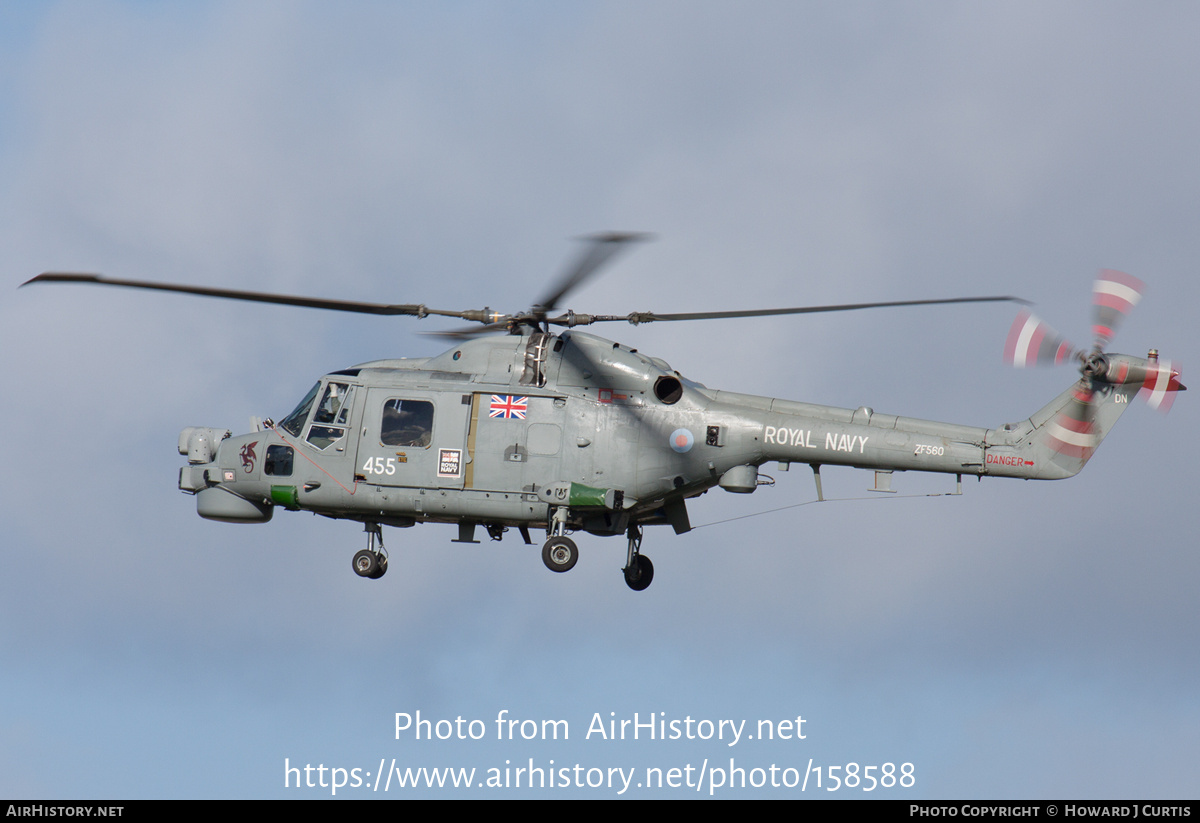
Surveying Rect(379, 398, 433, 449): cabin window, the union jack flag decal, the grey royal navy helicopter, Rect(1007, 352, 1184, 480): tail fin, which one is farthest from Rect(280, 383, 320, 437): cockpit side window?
Rect(1007, 352, 1184, 480): tail fin

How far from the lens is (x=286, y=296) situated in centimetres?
3434

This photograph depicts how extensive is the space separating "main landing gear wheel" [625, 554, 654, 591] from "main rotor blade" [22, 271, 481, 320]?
20.7ft

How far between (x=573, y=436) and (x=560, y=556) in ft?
8.05

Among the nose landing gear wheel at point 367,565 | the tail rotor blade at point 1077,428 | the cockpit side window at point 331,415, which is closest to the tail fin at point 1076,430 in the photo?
the tail rotor blade at point 1077,428

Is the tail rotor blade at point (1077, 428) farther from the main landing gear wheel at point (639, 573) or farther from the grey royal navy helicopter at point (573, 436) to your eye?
the main landing gear wheel at point (639, 573)

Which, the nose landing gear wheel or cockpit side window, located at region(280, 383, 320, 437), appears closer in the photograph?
the nose landing gear wheel

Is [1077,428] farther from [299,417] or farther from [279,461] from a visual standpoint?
[279,461]

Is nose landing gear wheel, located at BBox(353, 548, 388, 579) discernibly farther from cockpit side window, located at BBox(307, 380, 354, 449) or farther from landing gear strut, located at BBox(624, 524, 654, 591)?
landing gear strut, located at BBox(624, 524, 654, 591)

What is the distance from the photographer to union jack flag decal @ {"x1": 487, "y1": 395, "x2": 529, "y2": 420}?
36.7 meters

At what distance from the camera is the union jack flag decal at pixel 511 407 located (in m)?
36.7

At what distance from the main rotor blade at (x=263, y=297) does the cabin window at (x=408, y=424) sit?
2.10 m

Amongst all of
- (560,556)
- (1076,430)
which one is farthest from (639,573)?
(1076,430)

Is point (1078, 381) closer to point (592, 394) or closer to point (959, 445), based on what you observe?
point (959, 445)

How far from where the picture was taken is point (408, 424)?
37.1m
